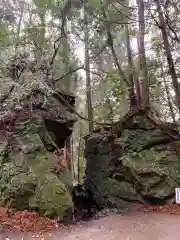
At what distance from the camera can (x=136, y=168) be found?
30.7ft

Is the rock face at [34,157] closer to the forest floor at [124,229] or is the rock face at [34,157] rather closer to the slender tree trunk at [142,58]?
the forest floor at [124,229]

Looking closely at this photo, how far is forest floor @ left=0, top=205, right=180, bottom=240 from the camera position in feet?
19.4

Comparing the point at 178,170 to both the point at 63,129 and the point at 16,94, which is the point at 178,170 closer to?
the point at 63,129

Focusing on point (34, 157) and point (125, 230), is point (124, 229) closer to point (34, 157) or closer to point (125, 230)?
point (125, 230)

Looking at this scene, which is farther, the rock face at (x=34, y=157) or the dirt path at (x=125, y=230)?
the rock face at (x=34, y=157)

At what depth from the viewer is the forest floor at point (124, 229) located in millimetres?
5921

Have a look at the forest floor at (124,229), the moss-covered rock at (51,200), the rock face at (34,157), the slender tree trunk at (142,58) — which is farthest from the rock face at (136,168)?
the moss-covered rock at (51,200)

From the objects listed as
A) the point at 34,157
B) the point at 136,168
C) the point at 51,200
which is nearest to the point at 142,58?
the point at 136,168

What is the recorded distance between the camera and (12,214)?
21.9 feet

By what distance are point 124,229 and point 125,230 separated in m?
0.10

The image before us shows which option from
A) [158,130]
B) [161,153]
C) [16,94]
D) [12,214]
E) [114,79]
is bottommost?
[12,214]

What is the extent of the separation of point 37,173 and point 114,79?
516cm

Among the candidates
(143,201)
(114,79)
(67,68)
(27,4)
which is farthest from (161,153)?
(27,4)

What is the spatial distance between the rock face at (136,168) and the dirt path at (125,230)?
4.22 ft
